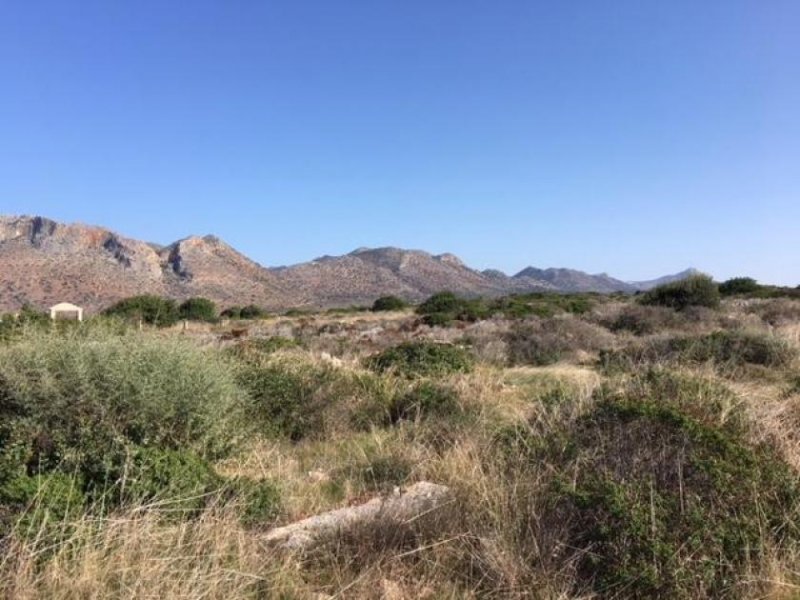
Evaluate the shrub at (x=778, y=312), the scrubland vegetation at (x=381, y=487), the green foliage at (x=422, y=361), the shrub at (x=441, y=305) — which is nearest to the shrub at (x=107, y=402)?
the scrubland vegetation at (x=381, y=487)

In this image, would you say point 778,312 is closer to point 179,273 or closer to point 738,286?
point 738,286

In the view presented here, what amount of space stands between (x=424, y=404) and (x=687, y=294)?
23.3 m

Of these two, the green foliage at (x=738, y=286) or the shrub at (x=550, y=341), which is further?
the green foliage at (x=738, y=286)

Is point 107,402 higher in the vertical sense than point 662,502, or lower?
higher

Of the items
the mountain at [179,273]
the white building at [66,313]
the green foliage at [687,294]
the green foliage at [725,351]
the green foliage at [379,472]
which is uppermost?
the mountain at [179,273]

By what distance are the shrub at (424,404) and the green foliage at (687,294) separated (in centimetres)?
2058

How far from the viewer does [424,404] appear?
28.6 feet

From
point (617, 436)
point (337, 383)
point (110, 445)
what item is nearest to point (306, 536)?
point (110, 445)

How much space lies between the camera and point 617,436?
498cm

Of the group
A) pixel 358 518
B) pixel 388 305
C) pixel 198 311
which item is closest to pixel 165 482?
pixel 358 518

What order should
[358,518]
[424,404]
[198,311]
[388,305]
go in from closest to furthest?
[358,518] → [424,404] → [198,311] → [388,305]

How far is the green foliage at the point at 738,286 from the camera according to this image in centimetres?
4233

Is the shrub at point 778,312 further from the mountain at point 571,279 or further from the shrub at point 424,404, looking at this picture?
the mountain at point 571,279

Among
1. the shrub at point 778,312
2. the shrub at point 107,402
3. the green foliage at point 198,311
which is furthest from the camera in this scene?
the green foliage at point 198,311
